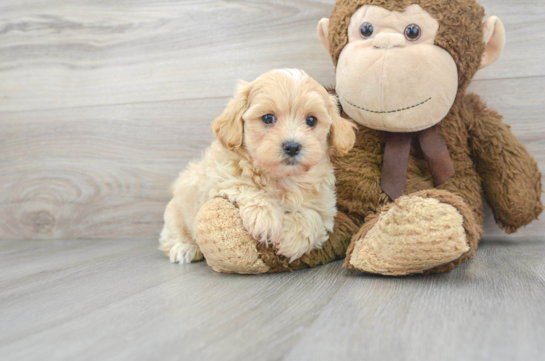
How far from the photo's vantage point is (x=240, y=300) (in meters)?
0.98

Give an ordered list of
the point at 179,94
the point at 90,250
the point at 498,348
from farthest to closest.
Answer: the point at 179,94
the point at 90,250
the point at 498,348

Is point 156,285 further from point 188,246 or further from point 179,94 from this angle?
point 179,94

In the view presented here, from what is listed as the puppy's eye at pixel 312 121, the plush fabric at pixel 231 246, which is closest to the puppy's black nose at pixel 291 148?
the puppy's eye at pixel 312 121

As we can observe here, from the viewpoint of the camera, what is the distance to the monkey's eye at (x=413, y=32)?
1.26 m

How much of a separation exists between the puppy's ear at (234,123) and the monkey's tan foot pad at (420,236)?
0.43 metres

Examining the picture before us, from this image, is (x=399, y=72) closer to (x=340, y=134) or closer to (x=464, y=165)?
(x=340, y=134)

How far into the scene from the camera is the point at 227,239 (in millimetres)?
1159

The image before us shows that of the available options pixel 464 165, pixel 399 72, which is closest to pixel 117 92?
pixel 399 72

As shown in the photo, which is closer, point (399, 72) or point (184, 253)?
point (399, 72)

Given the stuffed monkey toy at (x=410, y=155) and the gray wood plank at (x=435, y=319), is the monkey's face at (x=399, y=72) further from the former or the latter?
the gray wood plank at (x=435, y=319)

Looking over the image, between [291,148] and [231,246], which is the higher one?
[291,148]

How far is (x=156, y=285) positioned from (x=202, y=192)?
30 cm

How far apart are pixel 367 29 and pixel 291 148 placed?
47 centimetres

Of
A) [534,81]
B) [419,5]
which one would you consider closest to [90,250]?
[419,5]
